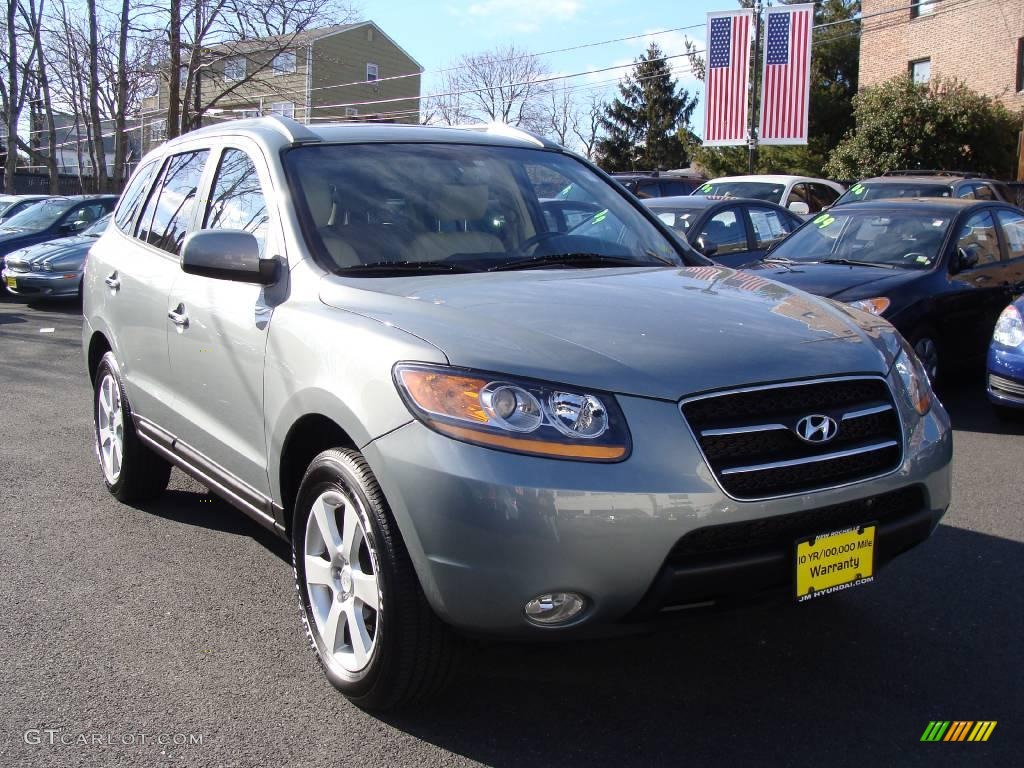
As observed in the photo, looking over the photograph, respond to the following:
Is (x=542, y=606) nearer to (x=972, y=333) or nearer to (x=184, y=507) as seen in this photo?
(x=184, y=507)

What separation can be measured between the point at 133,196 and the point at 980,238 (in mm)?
6746

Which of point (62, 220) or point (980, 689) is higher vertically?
point (62, 220)

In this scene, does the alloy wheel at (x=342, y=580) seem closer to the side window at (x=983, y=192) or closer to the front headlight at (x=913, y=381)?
the front headlight at (x=913, y=381)

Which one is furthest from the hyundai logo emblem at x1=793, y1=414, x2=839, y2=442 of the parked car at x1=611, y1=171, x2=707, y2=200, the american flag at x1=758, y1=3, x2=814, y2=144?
the american flag at x1=758, y1=3, x2=814, y2=144

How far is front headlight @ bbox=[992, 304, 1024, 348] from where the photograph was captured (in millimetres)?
6754

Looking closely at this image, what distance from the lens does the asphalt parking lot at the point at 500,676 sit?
2857 mm

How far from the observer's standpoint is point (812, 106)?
39.5 m

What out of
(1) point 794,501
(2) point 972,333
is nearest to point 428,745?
(1) point 794,501

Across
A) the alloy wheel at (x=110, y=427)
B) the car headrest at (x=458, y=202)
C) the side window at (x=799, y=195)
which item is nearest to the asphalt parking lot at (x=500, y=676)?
the alloy wheel at (x=110, y=427)

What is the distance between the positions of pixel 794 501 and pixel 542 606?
74cm

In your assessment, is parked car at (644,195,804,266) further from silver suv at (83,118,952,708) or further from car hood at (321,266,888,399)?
car hood at (321,266,888,399)

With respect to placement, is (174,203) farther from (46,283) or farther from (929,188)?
(929,188)

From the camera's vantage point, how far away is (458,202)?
3.93 metres

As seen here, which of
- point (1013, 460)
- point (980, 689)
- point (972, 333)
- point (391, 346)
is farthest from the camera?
point (972, 333)
